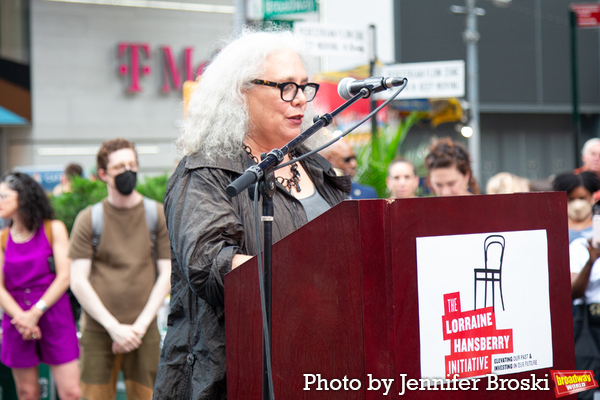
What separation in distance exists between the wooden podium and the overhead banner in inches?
1.0

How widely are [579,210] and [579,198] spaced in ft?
0.39

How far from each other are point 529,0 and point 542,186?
1673cm

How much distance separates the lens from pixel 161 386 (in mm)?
2051

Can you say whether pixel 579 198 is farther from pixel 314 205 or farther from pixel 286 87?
pixel 286 87

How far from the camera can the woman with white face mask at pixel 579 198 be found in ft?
14.0

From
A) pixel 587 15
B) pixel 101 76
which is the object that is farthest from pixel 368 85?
pixel 101 76

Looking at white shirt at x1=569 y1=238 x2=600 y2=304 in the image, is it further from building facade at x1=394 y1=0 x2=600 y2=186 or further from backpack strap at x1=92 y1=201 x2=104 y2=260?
building facade at x1=394 y1=0 x2=600 y2=186

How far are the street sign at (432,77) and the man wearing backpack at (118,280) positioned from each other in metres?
3.75

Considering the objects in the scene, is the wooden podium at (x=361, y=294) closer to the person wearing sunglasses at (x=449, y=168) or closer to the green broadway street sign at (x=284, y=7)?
the person wearing sunglasses at (x=449, y=168)

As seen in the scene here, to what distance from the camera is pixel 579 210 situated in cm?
432

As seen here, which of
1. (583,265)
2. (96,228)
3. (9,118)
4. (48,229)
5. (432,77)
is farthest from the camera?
(9,118)

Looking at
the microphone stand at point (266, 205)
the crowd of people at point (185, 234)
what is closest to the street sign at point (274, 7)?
the crowd of people at point (185, 234)

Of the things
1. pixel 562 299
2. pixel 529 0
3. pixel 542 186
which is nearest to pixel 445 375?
pixel 562 299

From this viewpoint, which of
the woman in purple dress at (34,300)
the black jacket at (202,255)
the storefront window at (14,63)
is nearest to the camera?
the black jacket at (202,255)
